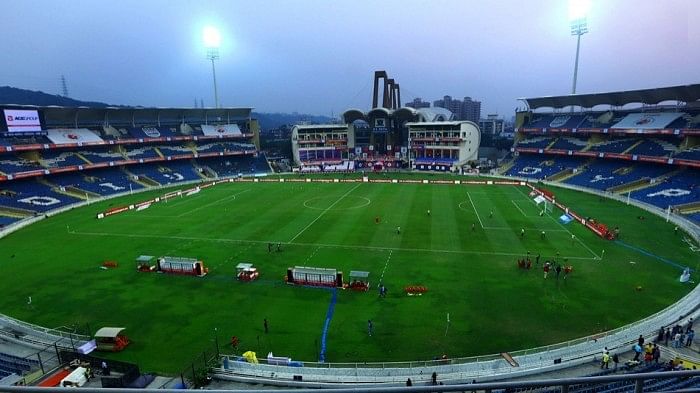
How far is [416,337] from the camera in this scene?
23.1 meters

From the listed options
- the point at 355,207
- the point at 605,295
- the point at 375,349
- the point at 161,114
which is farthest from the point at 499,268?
the point at 161,114

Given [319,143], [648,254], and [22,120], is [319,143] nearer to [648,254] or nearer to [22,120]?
[22,120]

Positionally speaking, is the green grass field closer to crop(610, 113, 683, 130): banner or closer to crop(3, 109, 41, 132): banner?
crop(3, 109, 41, 132): banner

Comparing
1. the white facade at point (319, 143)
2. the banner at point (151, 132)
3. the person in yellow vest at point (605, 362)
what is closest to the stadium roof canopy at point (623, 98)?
the white facade at point (319, 143)

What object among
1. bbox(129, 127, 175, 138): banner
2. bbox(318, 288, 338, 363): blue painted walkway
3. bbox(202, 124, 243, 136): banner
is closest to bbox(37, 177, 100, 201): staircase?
bbox(129, 127, 175, 138): banner

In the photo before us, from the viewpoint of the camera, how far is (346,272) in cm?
3250

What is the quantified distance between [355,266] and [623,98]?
70477 millimetres

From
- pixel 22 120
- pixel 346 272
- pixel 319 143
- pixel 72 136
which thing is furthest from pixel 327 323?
pixel 319 143

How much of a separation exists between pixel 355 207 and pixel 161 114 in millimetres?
59770

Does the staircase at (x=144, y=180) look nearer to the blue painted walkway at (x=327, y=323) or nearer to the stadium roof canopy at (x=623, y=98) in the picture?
the blue painted walkway at (x=327, y=323)

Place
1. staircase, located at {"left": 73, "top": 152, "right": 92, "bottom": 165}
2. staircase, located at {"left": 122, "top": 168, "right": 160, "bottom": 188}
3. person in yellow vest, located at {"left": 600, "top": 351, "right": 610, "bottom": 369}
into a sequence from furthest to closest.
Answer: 1. staircase, located at {"left": 122, "top": 168, "right": 160, "bottom": 188}
2. staircase, located at {"left": 73, "top": 152, "right": 92, "bottom": 165}
3. person in yellow vest, located at {"left": 600, "top": 351, "right": 610, "bottom": 369}

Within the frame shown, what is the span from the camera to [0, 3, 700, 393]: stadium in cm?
1967

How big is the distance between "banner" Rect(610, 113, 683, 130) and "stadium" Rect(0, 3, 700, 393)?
1.25 feet

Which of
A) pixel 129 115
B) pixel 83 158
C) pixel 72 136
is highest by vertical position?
pixel 129 115
